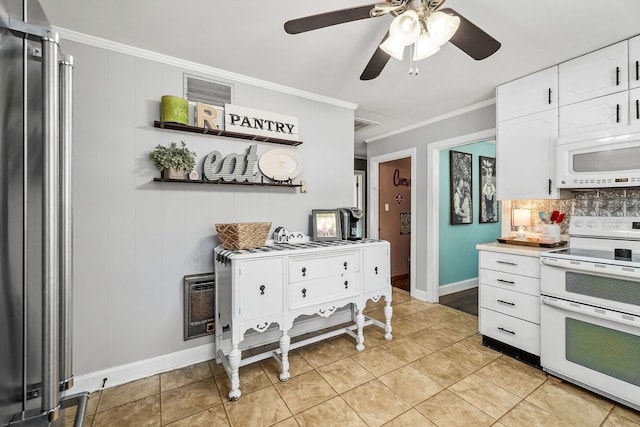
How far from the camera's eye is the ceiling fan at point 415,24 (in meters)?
1.29

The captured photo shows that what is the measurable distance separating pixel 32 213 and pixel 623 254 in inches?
118

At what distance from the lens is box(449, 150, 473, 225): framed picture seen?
13.2 ft

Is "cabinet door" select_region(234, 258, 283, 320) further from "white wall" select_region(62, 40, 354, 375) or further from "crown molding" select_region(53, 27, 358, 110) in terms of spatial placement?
"crown molding" select_region(53, 27, 358, 110)

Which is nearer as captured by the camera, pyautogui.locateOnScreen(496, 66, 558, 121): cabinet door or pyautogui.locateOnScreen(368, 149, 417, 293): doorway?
pyautogui.locateOnScreen(496, 66, 558, 121): cabinet door

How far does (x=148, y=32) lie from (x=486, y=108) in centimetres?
319

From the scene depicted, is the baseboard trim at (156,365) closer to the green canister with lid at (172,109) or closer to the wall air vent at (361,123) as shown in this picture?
the green canister with lid at (172,109)

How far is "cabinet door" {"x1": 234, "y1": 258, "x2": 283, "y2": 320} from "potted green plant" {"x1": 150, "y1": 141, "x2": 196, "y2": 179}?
33.8 inches

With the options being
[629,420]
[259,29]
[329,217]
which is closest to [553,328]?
[629,420]

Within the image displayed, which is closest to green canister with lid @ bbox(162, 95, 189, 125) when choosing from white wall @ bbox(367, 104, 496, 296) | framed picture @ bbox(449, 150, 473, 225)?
white wall @ bbox(367, 104, 496, 296)

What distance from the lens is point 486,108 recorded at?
3070 millimetres

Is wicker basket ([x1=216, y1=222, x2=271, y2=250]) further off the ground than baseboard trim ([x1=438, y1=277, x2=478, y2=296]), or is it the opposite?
wicker basket ([x1=216, y1=222, x2=271, y2=250])

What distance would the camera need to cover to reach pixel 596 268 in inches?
72.5

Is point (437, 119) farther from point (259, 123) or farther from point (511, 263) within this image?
point (259, 123)

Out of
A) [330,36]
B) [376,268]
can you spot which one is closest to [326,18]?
[330,36]
